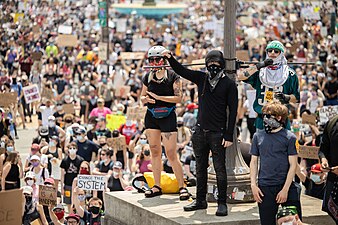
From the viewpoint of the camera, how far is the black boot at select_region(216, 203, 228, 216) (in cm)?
1090

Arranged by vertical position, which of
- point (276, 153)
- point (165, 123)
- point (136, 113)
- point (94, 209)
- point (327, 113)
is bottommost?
point (94, 209)

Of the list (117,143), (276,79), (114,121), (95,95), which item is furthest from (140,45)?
(276,79)

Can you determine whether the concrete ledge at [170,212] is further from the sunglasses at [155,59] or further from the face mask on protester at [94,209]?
the face mask on protester at [94,209]

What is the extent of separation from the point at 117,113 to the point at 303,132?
5794 mm

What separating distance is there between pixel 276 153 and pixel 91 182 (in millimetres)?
6412

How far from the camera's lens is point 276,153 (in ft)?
32.4

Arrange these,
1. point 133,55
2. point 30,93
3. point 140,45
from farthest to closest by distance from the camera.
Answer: point 140,45
point 133,55
point 30,93

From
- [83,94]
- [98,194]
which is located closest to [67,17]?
[83,94]

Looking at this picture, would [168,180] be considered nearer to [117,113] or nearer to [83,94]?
[117,113]

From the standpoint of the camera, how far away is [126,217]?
1188 cm

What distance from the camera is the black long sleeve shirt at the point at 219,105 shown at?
35.4 feet

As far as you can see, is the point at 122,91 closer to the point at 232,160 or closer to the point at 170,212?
the point at 232,160

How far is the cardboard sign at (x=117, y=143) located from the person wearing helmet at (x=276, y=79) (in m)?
8.99

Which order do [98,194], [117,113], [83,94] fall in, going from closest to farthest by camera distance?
[98,194], [117,113], [83,94]
